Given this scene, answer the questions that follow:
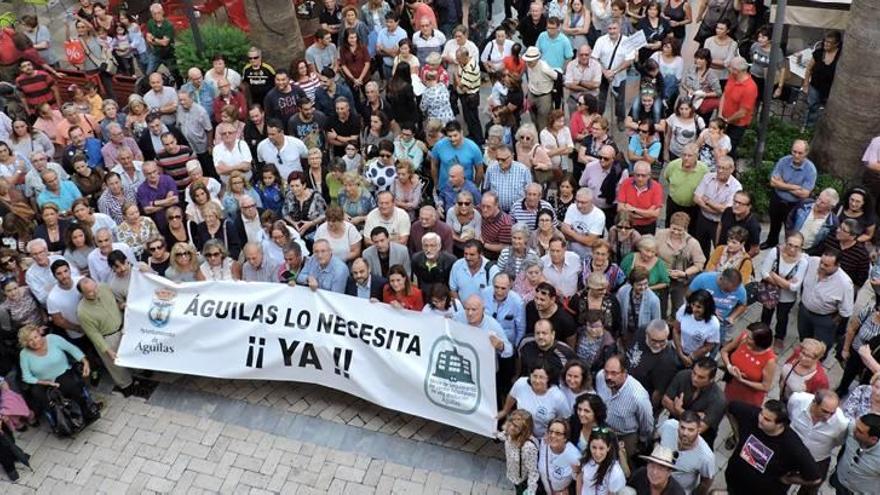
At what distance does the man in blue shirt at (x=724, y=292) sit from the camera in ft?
25.5

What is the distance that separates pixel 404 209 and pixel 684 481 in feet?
14.6

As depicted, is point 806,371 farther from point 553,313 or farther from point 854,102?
point 854,102

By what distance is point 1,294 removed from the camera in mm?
9148

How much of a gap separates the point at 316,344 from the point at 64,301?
268cm

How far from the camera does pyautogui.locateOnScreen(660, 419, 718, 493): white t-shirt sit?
6.46 m

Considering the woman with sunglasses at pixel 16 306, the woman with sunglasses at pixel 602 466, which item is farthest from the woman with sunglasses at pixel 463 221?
the woman with sunglasses at pixel 16 306

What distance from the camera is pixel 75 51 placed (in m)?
13.7

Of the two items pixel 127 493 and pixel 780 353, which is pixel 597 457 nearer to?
pixel 780 353

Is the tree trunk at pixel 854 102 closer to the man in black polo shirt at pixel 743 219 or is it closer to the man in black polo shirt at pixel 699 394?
the man in black polo shirt at pixel 743 219

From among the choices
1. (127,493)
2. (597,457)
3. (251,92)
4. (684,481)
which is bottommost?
(127,493)

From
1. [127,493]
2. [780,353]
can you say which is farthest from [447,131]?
[127,493]

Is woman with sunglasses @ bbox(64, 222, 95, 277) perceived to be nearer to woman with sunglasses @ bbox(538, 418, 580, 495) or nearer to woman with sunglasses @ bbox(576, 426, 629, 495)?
woman with sunglasses @ bbox(538, 418, 580, 495)

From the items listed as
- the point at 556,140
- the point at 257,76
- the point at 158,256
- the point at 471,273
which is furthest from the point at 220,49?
the point at 471,273

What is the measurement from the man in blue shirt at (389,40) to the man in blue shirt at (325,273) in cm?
484
